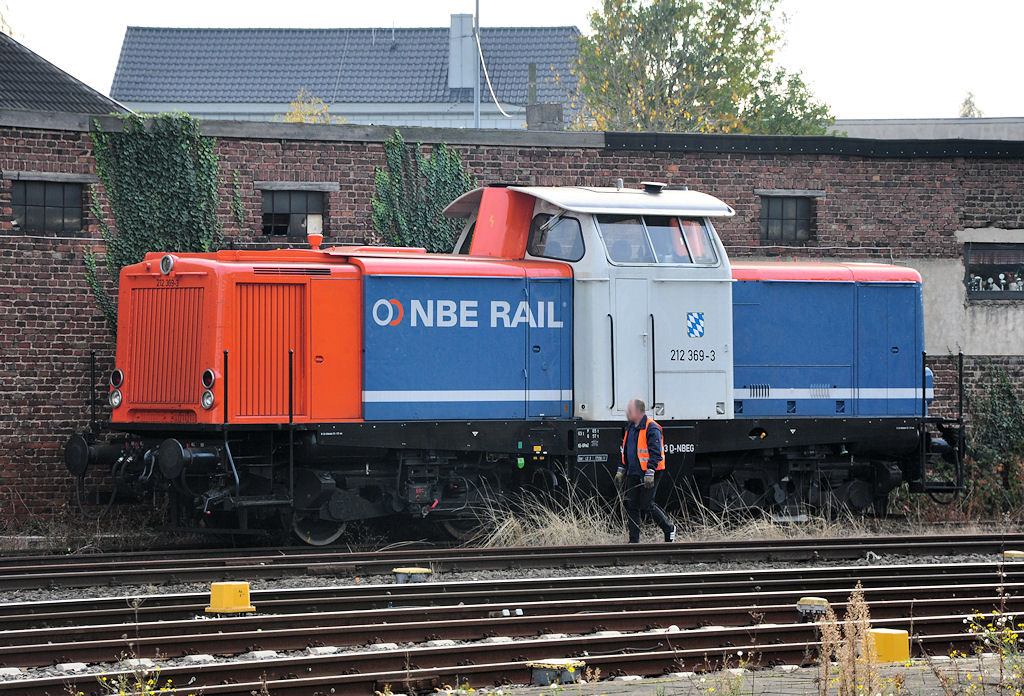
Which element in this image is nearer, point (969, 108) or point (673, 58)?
point (673, 58)

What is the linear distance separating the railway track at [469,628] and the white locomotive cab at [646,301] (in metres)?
3.22

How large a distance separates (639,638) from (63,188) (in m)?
10.4

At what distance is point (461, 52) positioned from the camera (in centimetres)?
5047

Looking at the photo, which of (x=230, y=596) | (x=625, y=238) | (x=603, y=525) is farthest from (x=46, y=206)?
(x=230, y=596)

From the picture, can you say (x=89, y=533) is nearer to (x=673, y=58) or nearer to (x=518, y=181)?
(x=518, y=181)

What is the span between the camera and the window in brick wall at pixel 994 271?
18.0m

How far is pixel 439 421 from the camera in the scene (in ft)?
41.4

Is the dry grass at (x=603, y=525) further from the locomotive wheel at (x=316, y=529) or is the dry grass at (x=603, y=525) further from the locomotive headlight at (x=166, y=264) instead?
the locomotive headlight at (x=166, y=264)

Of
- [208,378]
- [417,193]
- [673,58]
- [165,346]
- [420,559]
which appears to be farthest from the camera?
[673,58]

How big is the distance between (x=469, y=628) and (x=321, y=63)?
4741 centimetres

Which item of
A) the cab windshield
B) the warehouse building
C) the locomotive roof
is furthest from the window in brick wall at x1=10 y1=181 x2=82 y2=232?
the cab windshield

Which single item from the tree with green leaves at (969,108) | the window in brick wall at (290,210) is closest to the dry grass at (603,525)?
Answer: the window in brick wall at (290,210)

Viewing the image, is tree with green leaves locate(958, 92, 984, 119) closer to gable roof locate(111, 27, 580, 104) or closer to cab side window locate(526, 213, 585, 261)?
gable roof locate(111, 27, 580, 104)

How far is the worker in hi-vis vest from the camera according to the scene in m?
12.4
